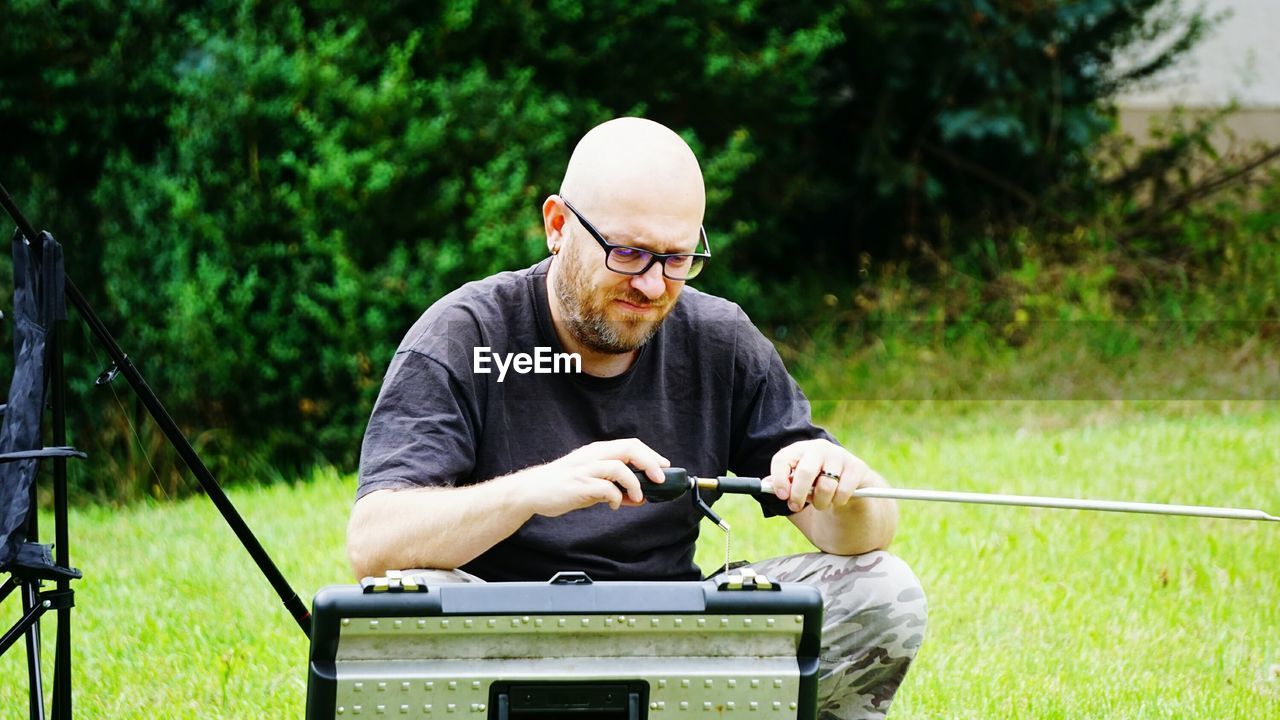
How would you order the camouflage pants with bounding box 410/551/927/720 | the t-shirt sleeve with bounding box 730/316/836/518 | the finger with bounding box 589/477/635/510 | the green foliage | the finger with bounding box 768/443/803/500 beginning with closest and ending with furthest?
the finger with bounding box 589/477/635/510
the finger with bounding box 768/443/803/500
the camouflage pants with bounding box 410/551/927/720
the t-shirt sleeve with bounding box 730/316/836/518
the green foliage

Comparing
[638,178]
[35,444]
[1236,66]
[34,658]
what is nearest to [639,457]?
[638,178]

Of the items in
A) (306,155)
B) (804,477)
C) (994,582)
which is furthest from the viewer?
(306,155)

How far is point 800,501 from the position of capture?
2.16 m

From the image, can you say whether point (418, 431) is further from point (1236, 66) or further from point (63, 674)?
point (1236, 66)

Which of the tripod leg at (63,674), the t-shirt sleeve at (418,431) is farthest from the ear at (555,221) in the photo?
the tripod leg at (63,674)

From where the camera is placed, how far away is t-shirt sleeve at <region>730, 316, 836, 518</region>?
2.54m

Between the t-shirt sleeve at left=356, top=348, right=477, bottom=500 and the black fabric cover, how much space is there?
1.63ft

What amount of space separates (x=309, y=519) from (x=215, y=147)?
82.3 inches

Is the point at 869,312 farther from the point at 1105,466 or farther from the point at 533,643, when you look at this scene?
the point at 533,643

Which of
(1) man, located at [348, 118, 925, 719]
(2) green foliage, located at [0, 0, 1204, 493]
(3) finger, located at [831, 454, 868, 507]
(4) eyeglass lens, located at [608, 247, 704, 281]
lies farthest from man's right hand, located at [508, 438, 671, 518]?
(2) green foliage, located at [0, 0, 1204, 493]

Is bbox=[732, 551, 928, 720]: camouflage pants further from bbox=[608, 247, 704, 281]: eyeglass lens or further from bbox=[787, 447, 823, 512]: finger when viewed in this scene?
bbox=[608, 247, 704, 281]: eyeglass lens

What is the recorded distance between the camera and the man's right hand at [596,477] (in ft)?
6.41

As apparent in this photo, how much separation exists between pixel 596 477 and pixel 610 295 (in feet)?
1.55

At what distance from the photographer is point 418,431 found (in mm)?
2254
